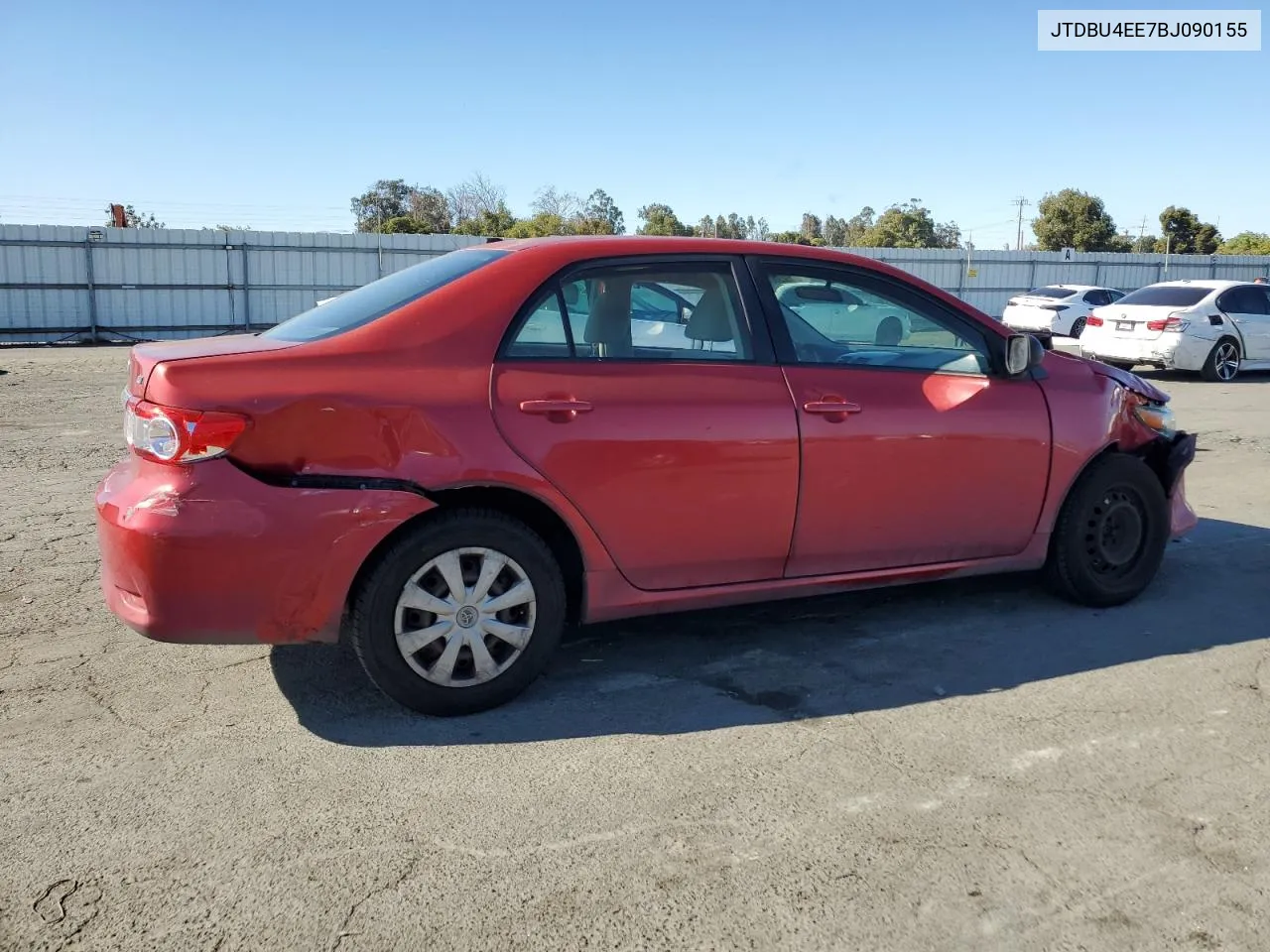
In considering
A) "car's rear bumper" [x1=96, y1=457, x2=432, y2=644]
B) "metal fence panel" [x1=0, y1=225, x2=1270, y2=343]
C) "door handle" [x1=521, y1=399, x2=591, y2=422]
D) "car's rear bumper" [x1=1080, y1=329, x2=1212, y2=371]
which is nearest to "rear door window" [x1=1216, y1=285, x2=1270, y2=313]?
"car's rear bumper" [x1=1080, y1=329, x2=1212, y2=371]

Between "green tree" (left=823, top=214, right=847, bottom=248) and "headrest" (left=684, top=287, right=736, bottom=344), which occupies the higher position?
"green tree" (left=823, top=214, right=847, bottom=248)

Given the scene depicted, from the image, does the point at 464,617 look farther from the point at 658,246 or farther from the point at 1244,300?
the point at 1244,300

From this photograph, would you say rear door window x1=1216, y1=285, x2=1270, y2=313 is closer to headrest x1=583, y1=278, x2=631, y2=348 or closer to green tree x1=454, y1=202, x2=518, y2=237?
headrest x1=583, y1=278, x2=631, y2=348

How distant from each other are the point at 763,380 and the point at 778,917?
205 centimetres

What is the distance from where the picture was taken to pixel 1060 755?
3434 mm

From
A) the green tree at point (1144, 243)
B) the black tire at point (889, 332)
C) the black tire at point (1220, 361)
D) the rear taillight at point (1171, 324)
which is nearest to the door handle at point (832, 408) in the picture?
the black tire at point (889, 332)

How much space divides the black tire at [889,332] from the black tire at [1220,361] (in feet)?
42.7

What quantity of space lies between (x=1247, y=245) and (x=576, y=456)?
57.8 m

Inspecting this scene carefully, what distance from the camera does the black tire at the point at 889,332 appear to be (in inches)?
177

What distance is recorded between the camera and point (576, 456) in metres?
3.71

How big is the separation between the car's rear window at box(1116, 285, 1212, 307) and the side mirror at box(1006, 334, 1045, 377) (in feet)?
41.2

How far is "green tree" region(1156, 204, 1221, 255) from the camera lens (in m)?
56.5

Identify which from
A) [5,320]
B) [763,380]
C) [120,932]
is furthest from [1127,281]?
[120,932]

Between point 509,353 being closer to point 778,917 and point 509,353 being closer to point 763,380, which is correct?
point 763,380
